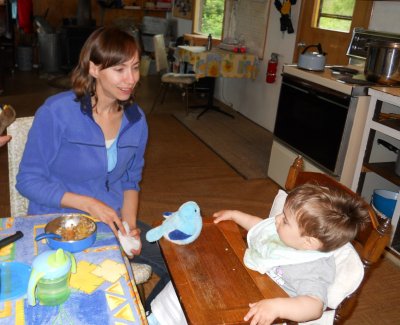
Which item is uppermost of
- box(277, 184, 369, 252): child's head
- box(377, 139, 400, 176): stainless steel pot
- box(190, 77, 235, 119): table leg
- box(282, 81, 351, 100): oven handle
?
box(282, 81, 351, 100): oven handle

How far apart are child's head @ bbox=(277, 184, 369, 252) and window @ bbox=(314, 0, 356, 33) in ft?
9.28

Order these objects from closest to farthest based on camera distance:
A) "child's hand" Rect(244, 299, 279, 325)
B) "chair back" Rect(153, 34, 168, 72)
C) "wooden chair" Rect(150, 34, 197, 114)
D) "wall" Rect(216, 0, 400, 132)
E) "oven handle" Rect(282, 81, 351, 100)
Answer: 1. "child's hand" Rect(244, 299, 279, 325)
2. "oven handle" Rect(282, 81, 351, 100)
3. "wall" Rect(216, 0, 400, 132)
4. "wooden chair" Rect(150, 34, 197, 114)
5. "chair back" Rect(153, 34, 168, 72)

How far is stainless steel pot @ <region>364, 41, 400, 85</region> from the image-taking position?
2.43 metres

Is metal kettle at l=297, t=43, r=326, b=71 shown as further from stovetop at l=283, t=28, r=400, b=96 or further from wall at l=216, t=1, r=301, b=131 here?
wall at l=216, t=1, r=301, b=131

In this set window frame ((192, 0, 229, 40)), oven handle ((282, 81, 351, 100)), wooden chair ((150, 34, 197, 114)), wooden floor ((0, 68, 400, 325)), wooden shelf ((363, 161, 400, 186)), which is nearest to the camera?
wooden floor ((0, 68, 400, 325))

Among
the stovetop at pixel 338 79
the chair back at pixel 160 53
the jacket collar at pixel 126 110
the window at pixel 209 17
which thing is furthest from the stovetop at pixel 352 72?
the window at pixel 209 17

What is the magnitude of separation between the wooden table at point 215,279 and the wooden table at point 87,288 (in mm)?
126

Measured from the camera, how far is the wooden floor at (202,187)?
2090mm

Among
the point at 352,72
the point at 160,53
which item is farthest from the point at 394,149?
the point at 160,53

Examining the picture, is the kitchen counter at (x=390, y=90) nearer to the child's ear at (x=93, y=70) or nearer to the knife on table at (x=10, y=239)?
the child's ear at (x=93, y=70)

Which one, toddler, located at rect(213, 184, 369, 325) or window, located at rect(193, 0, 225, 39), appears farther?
window, located at rect(193, 0, 225, 39)

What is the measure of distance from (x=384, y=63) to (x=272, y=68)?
1909mm

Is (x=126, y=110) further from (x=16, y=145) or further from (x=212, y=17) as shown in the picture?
(x=212, y=17)

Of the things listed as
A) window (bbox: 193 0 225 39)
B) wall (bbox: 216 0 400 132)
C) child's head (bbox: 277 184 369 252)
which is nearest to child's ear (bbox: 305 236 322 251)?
child's head (bbox: 277 184 369 252)
